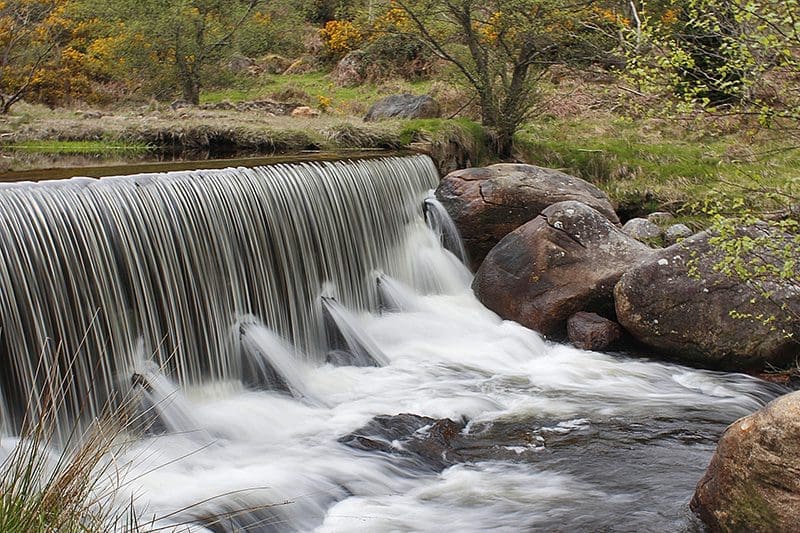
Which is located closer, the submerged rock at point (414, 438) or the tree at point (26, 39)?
the submerged rock at point (414, 438)

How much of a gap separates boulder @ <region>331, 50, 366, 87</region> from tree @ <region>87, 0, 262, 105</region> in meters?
3.71

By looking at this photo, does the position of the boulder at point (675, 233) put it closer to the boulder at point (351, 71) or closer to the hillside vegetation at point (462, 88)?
the hillside vegetation at point (462, 88)

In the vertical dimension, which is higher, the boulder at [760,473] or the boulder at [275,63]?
the boulder at [275,63]

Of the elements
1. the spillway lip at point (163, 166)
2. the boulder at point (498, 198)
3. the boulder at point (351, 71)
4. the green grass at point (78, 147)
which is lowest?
the boulder at point (498, 198)

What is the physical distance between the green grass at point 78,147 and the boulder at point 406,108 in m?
5.31

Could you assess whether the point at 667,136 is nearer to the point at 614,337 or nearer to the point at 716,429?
the point at 614,337

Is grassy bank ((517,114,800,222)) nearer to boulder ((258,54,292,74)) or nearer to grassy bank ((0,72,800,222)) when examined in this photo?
grassy bank ((0,72,800,222))

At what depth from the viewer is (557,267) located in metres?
10.2

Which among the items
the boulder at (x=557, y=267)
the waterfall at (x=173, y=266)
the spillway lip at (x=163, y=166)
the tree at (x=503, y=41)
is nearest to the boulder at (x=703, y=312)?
the boulder at (x=557, y=267)

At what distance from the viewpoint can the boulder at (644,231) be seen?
38.2ft

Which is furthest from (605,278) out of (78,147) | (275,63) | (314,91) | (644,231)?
(275,63)

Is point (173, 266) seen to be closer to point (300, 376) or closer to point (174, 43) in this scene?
point (300, 376)

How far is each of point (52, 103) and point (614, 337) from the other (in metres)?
17.1

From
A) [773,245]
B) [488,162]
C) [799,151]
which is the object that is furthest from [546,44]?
[773,245]
